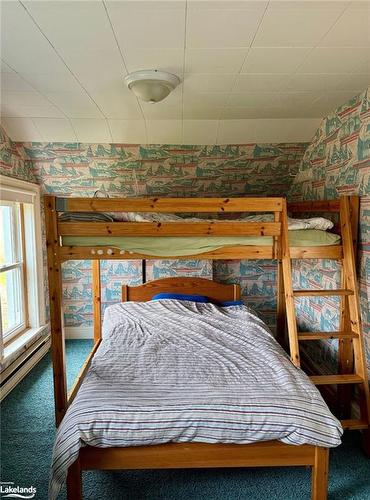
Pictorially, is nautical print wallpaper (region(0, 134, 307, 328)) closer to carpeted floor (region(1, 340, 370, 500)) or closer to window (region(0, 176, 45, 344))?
window (region(0, 176, 45, 344))

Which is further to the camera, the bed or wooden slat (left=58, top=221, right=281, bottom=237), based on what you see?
wooden slat (left=58, top=221, right=281, bottom=237)

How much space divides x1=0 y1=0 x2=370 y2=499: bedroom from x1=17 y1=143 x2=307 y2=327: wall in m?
0.02

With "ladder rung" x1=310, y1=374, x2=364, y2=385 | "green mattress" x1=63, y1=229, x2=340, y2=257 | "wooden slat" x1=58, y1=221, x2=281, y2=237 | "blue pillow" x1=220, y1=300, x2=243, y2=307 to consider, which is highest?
"wooden slat" x1=58, y1=221, x2=281, y2=237

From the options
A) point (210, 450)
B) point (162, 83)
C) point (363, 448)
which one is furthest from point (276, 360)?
point (162, 83)

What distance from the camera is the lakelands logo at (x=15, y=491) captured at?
69.0 inches

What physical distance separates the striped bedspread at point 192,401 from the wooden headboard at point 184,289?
1.02m

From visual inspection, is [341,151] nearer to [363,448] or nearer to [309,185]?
[309,185]

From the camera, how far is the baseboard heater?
8.87 feet

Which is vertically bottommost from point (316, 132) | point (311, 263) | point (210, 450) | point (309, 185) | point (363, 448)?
point (363, 448)

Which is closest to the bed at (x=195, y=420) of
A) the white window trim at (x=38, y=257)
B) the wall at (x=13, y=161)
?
the white window trim at (x=38, y=257)

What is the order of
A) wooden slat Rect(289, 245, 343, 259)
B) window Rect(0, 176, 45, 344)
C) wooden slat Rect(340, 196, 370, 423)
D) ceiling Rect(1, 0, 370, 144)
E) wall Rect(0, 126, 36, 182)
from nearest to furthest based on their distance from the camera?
ceiling Rect(1, 0, 370, 144)
wooden slat Rect(340, 196, 370, 423)
wooden slat Rect(289, 245, 343, 259)
wall Rect(0, 126, 36, 182)
window Rect(0, 176, 45, 344)

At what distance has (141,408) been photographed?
1630mm

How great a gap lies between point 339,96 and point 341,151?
40cm

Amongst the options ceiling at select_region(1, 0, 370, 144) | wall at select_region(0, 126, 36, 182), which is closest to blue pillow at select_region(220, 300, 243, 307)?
ceiling at select_region(1, 0, 370, 144)
